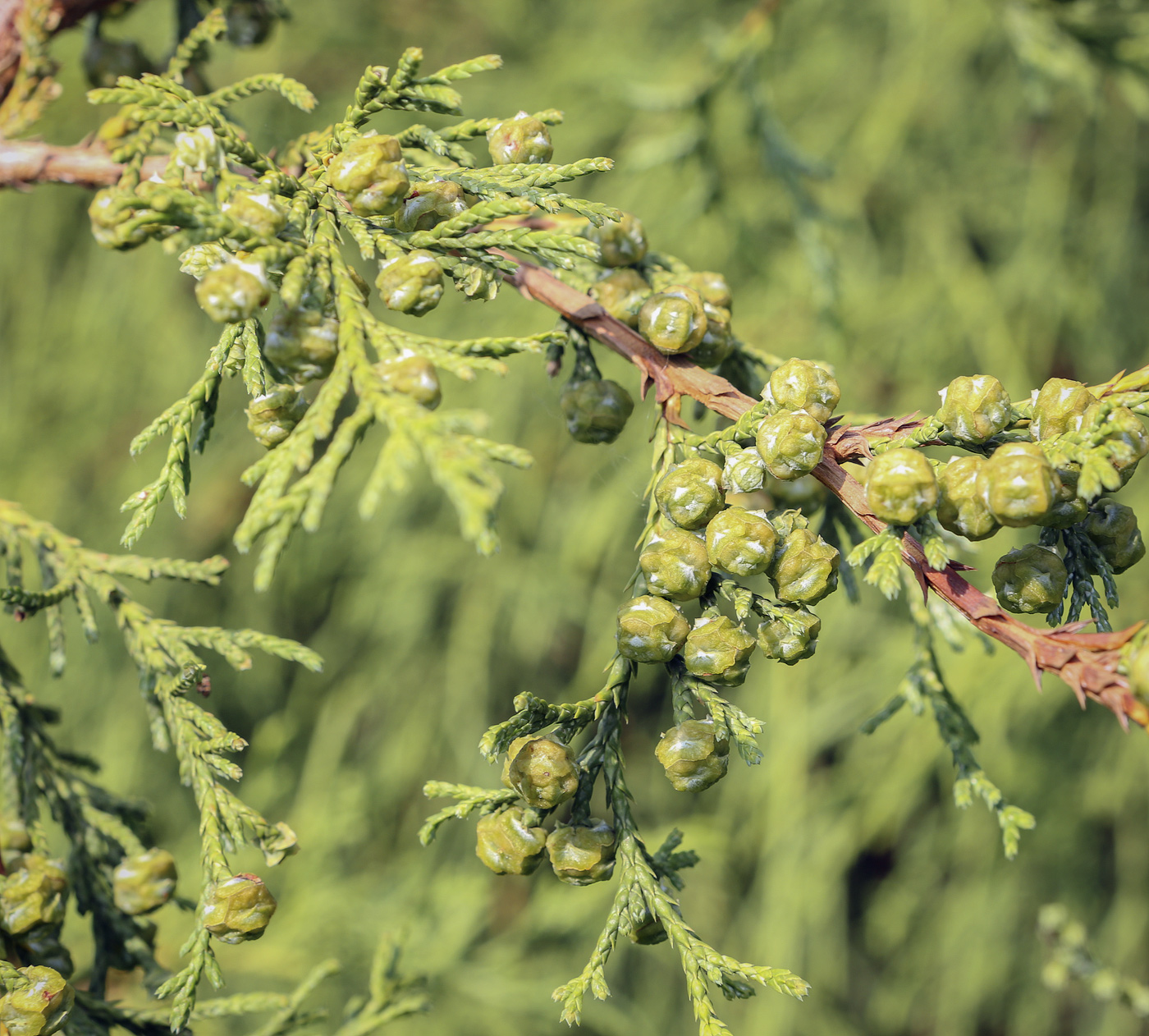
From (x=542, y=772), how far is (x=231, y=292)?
1.59 feet

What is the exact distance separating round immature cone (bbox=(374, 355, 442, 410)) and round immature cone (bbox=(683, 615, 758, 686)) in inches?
12.7

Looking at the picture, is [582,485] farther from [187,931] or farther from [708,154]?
[187,931]

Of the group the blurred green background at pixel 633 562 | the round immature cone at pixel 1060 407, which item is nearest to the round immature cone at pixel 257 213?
the round immature cone at pixel 1060 407

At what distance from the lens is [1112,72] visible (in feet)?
6.44

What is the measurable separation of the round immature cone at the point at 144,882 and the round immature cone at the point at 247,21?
1187 mm

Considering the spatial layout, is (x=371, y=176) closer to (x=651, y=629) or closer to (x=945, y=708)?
(x=651, y=629)

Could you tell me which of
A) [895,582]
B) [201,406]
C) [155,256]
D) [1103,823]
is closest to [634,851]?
[895,582]

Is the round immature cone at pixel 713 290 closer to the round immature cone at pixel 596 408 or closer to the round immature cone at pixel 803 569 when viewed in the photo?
the round immature cone at pixel 596 408

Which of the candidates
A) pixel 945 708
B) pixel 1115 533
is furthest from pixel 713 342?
pixel 945 708

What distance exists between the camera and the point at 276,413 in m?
0.83

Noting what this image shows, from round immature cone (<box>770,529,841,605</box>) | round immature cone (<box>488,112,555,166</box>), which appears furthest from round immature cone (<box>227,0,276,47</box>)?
round immature cone (<box>770,529,841,605</box>)

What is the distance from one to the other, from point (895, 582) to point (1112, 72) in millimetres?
1884

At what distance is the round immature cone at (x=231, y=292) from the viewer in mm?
671

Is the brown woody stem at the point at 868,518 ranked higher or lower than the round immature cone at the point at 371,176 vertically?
lower
